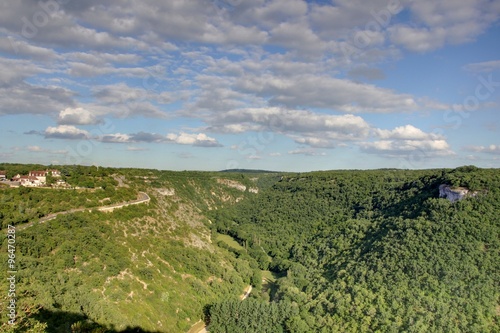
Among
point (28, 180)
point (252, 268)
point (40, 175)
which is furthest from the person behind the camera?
point (252, 268)

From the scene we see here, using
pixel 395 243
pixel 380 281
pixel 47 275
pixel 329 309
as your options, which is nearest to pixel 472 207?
pixel 395 243

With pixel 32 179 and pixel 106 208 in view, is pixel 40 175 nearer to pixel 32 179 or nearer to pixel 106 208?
pixel 32 179

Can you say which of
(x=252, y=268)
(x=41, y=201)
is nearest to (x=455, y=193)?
(x=252, y=268)

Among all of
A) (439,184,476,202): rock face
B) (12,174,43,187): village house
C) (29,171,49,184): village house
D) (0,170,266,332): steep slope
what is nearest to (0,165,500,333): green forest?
(0,170,266,332): steep slope

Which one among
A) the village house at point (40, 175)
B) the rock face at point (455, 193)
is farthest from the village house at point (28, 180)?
the rock face at point (455, 193)

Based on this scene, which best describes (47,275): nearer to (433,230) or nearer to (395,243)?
(395,243)
